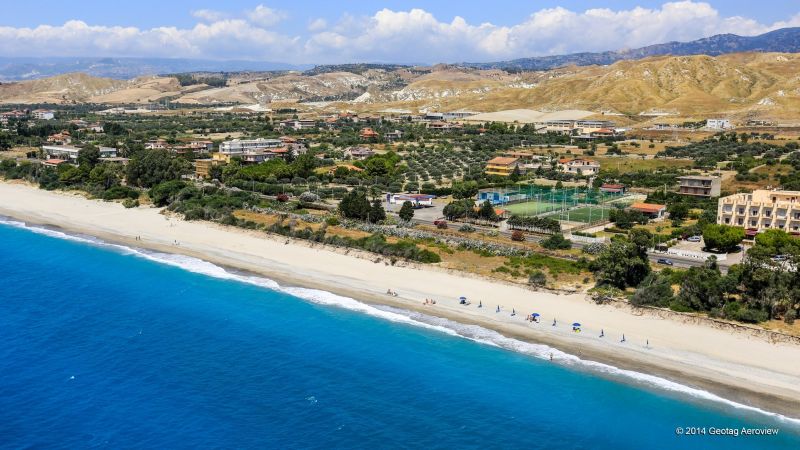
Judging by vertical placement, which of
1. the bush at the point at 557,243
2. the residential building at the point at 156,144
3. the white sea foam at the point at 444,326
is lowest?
the white sea foam at the point at 444,326

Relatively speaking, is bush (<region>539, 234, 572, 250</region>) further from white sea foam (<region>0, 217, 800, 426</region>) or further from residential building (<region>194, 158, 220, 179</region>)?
residential building (<region>194, 158, 220, 179</region>)

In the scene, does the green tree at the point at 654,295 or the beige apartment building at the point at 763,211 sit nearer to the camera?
the green tree at the point at 654,295

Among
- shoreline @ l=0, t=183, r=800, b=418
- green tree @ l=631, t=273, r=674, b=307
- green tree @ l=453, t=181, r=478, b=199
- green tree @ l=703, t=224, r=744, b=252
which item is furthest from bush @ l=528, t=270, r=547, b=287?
green tree @ l=453, t=181, r=478, b=199

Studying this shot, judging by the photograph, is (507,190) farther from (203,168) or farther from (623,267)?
(203,168)

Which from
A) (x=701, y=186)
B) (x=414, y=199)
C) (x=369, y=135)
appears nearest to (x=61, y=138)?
(x=369, y=135)

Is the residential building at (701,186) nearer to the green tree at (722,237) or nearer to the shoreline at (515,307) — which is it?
the green tree at (722,237)

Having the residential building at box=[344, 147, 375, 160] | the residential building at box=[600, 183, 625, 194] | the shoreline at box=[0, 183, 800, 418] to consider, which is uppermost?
the residential building at box=[344, 147, 375, 160]

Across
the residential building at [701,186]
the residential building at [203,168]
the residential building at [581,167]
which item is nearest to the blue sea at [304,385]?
the residential building at [203,168]
